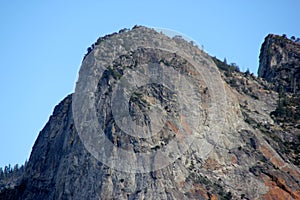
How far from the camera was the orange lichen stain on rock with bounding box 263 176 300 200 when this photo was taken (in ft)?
396

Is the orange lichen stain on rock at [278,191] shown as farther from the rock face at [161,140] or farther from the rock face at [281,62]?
the rock face at [281,62]

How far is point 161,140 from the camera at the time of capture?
4729 inches

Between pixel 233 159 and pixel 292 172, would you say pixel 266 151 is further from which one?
pixel 233 159

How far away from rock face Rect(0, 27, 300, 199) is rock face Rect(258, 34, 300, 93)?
19718 millimetres

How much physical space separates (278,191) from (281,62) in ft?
212

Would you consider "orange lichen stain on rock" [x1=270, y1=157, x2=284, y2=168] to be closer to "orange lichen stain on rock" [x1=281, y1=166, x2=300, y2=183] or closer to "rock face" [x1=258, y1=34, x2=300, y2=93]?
"orange lichen stain on rock" [x1=281, y1=166, x2=300, y2=183]

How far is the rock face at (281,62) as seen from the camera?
172 m

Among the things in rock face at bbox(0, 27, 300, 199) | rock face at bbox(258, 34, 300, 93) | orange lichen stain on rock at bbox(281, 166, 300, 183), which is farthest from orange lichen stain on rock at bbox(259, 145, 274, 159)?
rock face at bbox(258, 34, 300, 93)

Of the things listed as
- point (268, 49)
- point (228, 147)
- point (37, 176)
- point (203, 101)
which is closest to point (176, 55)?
point (203, 101)

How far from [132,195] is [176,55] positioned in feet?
133

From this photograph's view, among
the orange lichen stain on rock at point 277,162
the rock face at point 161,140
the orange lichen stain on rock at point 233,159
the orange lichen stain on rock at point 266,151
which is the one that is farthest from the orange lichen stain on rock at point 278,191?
the orange lichen stain on rock at point 266,151

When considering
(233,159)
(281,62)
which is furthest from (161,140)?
(281,62)

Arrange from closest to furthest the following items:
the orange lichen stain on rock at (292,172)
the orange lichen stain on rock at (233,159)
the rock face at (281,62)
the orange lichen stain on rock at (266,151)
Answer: the orange lichen stain on rock at (233,159) < the orange lichen stain on rock at (292,172) < the orange lichen stain on rock at (266,151) < the rock face at (281,62)

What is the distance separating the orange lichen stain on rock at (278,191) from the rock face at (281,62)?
47.6m
